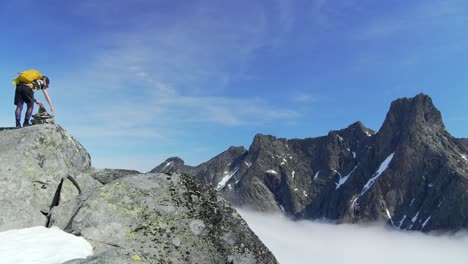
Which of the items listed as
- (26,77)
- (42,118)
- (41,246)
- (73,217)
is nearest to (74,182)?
(73,217)

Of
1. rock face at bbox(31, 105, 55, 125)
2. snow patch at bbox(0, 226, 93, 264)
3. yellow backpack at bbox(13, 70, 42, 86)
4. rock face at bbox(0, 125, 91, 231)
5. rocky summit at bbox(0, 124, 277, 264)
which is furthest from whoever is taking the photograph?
yellow backpack at bbox(13, 70, 42, 86)

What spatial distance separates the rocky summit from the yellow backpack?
4985 millimetres

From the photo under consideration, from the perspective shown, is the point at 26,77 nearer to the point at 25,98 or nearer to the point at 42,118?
the point at 25,98

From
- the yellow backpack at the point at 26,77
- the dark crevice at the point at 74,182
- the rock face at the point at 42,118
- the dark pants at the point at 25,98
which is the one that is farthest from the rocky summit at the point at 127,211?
the yellow backpack at the point at 26,77

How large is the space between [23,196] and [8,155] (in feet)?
6.12

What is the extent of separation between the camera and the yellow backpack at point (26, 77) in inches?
772

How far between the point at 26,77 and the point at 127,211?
36.8ft

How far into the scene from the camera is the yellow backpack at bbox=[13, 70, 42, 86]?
64.3ft

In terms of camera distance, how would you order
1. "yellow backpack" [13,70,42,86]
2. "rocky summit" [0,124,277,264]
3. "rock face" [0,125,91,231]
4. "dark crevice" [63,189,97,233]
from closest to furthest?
"rocky summit" [0,124,277,264] < "dark crevice" [63,189,97,233] < "rock face" [0,125,91,231] < "yellow backpack" [13,70,42,86]

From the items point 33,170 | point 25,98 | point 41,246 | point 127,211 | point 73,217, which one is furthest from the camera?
point 25,98

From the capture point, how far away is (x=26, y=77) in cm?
1959

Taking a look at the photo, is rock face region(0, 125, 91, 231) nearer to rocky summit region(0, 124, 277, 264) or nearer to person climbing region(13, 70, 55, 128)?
rocky summit region(0, 124, 277, 264)

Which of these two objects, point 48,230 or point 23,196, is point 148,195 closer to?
point 48,230

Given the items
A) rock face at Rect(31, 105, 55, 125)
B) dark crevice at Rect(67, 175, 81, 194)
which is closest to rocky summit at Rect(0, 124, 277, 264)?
dark crevice at Rect(67, 175, 81, 194)
